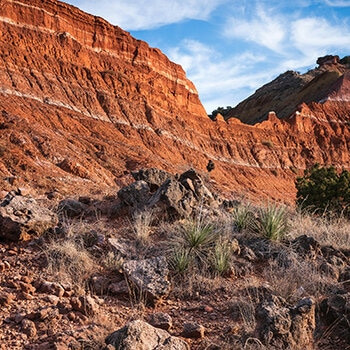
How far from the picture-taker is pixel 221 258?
4.45m

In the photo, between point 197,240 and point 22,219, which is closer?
point 197,240

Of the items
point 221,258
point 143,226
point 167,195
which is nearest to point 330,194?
point 167,195

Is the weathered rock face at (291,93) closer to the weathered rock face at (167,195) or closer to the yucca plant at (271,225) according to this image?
the weathered rock face at (167,195)

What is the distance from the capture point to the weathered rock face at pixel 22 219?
4.94 meters

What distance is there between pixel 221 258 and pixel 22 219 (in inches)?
103

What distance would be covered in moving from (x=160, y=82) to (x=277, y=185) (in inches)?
Result: 693

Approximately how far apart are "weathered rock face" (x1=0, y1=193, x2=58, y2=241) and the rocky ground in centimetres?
1

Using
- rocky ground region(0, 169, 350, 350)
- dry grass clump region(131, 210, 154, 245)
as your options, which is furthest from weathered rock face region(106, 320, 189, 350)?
dry grass clump region(131, 210, 154, 245)

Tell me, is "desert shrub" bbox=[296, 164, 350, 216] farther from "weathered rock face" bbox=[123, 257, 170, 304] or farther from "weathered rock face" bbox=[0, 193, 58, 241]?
"weathered rock face" bbox=[123, 257, 170, 304]

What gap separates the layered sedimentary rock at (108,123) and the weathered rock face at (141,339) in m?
13.3

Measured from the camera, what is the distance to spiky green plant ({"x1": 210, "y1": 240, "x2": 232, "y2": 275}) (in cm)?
445

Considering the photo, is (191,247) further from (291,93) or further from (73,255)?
(291,93)

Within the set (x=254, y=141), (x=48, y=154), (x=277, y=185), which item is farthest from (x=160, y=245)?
(x=254, y=141)

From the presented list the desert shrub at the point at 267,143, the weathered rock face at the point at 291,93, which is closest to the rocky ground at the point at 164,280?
the desert shrub at the point at 267,143
